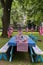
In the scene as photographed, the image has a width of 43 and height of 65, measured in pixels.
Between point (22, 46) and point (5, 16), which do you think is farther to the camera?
point (5, 16)

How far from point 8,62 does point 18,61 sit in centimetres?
39

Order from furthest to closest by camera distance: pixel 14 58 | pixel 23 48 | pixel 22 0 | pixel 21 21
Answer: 1. pixel 21 21
2. pixel 22 0
3. pixel 14 58
4. pixel 23 48

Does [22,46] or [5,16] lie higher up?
[22,46]

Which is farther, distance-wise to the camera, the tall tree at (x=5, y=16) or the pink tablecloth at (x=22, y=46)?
the tall tree at (x=5, y=16)

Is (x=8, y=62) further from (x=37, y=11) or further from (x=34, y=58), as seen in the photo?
(x=37, y=11)

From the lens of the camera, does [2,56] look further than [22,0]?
No

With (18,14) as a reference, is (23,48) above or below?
above

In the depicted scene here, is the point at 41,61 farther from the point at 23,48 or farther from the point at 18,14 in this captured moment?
the point at 18,14

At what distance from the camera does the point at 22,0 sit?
77.8 feet

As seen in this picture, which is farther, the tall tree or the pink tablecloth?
the tall tree

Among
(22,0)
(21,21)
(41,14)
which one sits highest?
(22,0)

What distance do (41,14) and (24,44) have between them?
1974cm

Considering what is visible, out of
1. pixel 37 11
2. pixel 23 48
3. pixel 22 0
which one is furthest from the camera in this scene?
pixel 37 11

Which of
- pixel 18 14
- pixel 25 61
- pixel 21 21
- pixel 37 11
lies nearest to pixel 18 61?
pixel 25 61
